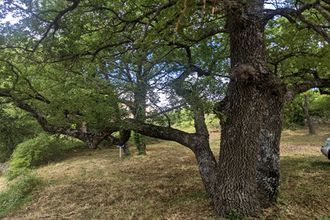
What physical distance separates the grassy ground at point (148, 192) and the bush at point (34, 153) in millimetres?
1090

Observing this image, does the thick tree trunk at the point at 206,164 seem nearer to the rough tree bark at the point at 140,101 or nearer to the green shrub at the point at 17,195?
the rough tree bark at the point at 140,101

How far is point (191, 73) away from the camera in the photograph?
19.7 ft

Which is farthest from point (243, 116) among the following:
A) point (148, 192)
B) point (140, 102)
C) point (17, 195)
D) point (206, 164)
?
point (17, 195)

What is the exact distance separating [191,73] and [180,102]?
3.22 feet

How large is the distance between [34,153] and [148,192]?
668 cm

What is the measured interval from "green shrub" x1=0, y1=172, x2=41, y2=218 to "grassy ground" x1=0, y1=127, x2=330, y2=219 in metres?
0.28

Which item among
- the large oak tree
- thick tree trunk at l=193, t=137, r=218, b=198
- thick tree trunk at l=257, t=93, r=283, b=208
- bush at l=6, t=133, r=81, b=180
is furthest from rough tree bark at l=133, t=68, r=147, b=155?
bush at l=6, t=133, r=81, b=180

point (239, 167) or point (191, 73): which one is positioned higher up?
point (191, 73)

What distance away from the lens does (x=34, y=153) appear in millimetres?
11922

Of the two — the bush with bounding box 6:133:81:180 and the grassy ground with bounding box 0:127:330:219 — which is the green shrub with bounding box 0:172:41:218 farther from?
the bush with bounding box 6:133:81:180

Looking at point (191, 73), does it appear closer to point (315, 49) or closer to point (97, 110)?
point (97, 110)

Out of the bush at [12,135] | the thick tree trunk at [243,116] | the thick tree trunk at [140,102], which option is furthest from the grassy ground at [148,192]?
the bush at [12,135]

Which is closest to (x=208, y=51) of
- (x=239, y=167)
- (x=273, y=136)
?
(x=273, y=136)

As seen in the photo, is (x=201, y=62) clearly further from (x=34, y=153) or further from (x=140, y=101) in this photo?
(x=34, y=153)
